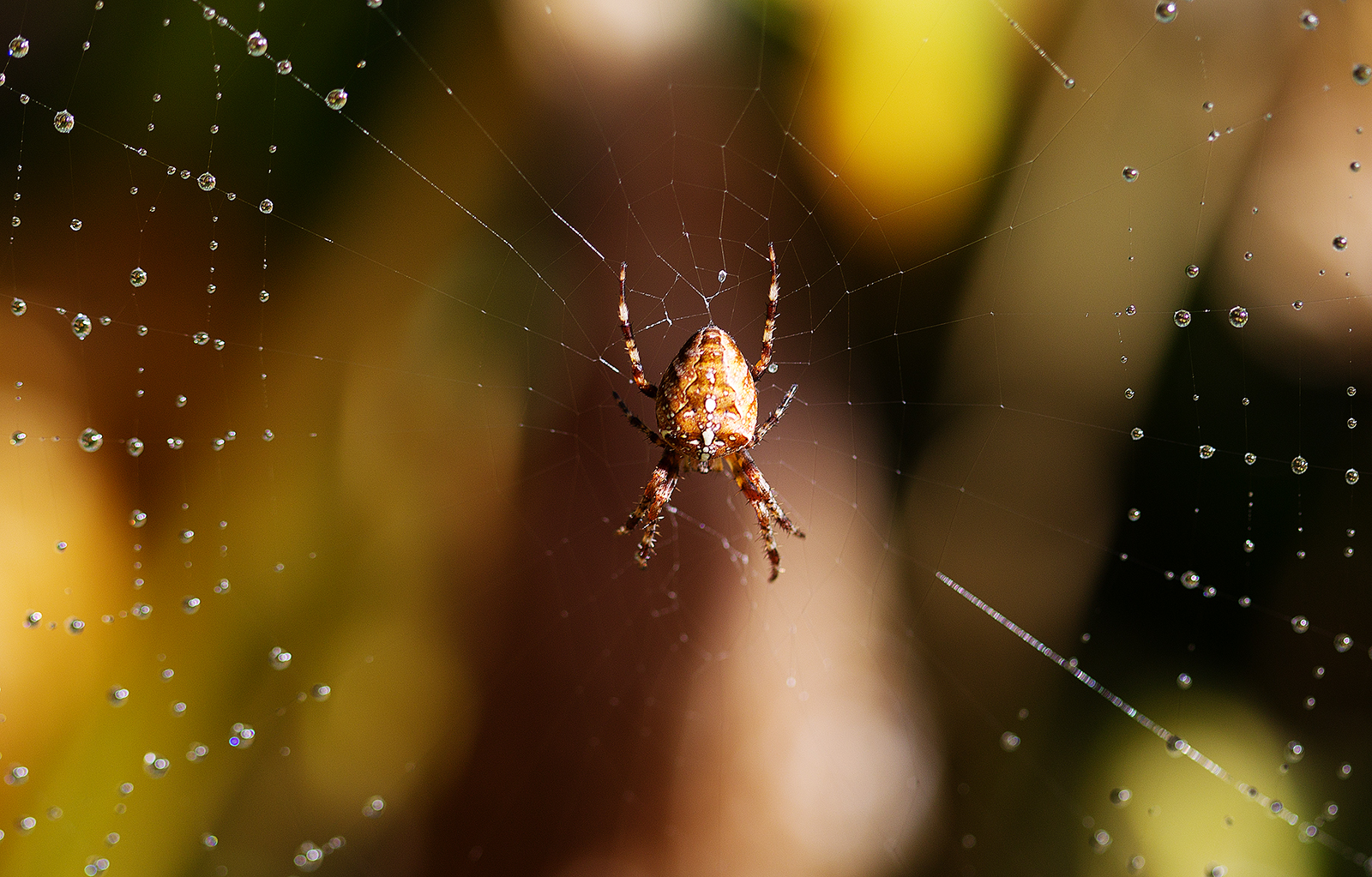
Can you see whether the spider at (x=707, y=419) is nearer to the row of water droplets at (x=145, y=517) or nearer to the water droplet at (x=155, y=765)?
the row of water droplets at (x=145, y=517)

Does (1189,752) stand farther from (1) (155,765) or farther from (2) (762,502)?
(1) (155,765)

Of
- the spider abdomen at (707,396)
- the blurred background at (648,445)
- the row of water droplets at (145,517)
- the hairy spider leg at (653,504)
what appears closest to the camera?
the row of water droplets at (145,517)

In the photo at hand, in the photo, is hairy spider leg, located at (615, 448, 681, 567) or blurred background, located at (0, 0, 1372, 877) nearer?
blurred background, located at (0, 0, 1372, 877)

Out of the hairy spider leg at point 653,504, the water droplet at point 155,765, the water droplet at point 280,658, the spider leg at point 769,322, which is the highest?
the spider leg at point 769,322

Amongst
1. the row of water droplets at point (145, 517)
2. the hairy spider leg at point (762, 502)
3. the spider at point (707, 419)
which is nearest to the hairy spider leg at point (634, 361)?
the spider at point (707, 419)

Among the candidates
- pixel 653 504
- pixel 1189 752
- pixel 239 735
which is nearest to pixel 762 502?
pixel 653 504

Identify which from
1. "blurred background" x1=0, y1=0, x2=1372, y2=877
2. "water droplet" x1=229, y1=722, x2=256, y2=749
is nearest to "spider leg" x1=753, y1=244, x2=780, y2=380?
"blurred background" x1=0, y1=0, x2=1372, y2=877

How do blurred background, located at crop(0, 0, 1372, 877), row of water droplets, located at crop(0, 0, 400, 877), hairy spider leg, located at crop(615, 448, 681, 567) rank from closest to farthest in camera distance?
row of water droplets, located at crop(0, 0, 400, 877) < blurred background, located at crop(0, 0, 1372, 877) < hairy spider leg, located at crop(615, 448, 681, 567)

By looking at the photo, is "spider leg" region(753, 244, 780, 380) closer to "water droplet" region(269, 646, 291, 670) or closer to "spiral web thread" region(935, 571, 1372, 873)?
"spiral web thread" region(935, 571, 1372, 873)
